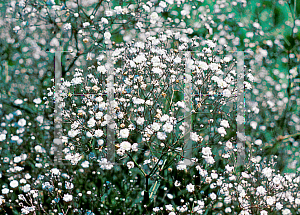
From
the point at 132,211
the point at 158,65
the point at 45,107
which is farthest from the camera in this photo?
the point at 45,107

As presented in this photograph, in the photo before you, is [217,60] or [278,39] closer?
[217,60]

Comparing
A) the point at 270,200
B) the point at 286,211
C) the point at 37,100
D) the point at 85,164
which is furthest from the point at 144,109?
the point at 286,211

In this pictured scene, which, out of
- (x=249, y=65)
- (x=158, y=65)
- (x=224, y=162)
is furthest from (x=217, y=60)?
(x=224, y=162)

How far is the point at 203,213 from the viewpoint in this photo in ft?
10.1

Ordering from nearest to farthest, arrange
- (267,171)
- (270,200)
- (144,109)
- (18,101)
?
1. (144,109)
2. (270,200)
3. (267,171)
4. (18,101)

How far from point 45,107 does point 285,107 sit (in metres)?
3.98

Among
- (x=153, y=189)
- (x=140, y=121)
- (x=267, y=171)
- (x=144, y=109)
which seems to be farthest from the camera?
(x=153, y=189)

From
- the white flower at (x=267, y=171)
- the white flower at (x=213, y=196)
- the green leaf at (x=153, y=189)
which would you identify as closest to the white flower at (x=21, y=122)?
the green leaf at (x=153, y=189)

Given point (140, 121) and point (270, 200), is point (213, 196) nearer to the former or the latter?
point (270, 200)

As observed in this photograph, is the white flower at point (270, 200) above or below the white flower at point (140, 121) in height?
below

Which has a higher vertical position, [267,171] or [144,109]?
[144,109]

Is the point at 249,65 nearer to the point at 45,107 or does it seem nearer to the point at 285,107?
the point at 285,107

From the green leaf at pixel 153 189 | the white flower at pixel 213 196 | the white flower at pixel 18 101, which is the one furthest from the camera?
the white flower at pixel 18 101

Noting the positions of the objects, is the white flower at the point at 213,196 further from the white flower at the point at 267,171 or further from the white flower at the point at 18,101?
the white flower at the point at 18,101
